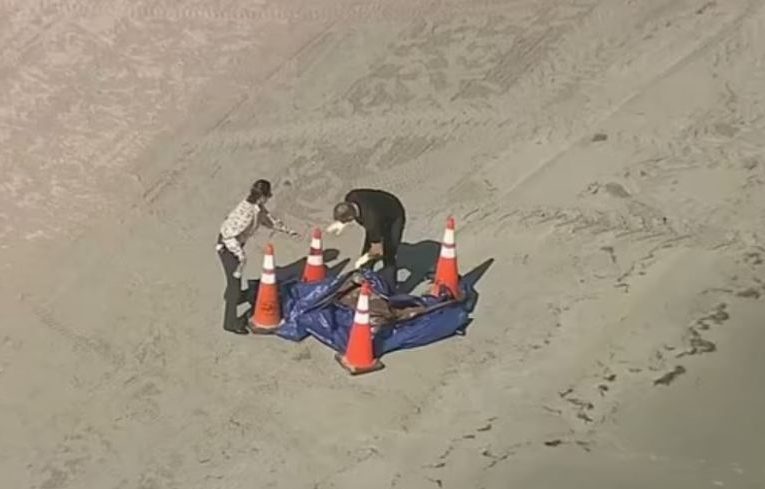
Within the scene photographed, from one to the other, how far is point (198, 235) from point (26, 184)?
1.89 m

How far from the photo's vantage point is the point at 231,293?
11789 mm

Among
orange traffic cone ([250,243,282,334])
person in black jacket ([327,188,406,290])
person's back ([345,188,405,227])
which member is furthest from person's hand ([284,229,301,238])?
person's back ([345,188,405,227])

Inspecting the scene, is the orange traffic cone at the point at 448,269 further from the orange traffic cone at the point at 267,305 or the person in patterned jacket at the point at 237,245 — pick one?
the person in patterned jacket at the point at 237,245

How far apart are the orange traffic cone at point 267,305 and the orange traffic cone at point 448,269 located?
1.21 meters

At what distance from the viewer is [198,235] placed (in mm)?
13086

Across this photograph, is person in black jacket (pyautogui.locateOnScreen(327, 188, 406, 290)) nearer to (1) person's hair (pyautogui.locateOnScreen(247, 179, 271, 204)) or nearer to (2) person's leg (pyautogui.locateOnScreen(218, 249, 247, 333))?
(1) person's hair (pyautogui.locateOnScreen(247, 179, 271, 204))

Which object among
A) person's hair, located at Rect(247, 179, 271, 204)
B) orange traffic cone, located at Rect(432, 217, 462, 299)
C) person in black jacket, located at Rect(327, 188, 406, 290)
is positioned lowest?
orange traffic cone, located at Rect(432, 217, 462, 299)

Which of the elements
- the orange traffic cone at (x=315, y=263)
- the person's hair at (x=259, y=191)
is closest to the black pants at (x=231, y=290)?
the person's hair at (x=259, y=191)

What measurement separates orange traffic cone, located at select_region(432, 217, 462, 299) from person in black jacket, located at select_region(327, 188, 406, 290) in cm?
35

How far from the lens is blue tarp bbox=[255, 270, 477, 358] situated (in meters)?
11.4

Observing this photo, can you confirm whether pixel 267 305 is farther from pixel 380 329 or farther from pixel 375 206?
pixel 375 206

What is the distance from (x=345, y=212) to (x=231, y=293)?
1.08 m

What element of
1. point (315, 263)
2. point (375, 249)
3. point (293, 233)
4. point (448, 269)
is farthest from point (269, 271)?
point (448, 269)

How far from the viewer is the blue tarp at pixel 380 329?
11.4 metres
